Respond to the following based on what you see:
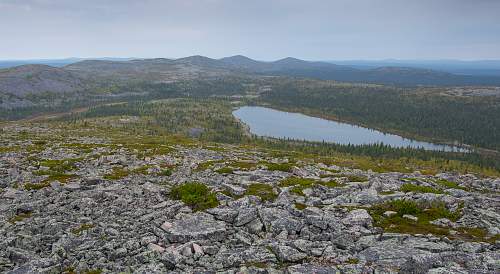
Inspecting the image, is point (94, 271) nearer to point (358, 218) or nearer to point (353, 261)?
point (353, 261)

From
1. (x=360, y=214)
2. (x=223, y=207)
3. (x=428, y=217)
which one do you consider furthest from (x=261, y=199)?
(x=428, y=217)

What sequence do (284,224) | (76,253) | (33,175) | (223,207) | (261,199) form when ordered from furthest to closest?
(33,175), (261,199), (223,207), (284,224), (76,253)

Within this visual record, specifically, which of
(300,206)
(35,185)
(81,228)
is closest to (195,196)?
(300,206)

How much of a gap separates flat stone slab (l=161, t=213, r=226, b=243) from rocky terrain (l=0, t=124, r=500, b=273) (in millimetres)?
68

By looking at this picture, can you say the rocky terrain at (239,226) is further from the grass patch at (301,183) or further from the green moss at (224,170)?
the green moss at (224,170)

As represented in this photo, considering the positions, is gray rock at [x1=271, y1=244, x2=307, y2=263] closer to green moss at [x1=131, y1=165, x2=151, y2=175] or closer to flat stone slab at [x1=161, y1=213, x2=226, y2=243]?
flat stone slab at [x1=161, y1=213, x2=226, y2=243]

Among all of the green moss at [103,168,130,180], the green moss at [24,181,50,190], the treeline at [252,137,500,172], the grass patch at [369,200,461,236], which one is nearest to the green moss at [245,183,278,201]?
the grass patch at [369,200,461,236]

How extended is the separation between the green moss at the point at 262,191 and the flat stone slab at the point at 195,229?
21.6 ft

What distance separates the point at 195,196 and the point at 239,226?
242 inches

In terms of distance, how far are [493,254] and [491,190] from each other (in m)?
25.0

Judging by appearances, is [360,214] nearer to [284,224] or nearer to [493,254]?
[284,224]

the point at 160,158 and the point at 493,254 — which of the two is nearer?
the point at 493,254

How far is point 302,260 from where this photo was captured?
773 inches

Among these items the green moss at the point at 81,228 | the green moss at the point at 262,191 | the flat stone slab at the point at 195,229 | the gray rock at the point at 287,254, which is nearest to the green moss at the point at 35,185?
the green moss at the point at 81,228
